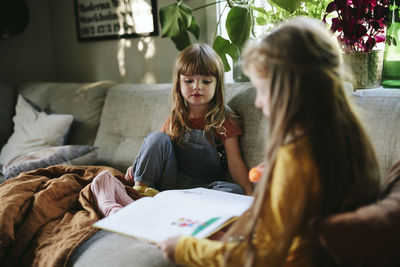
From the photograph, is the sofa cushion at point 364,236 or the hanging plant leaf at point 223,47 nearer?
the sofa cushion at point 364,236

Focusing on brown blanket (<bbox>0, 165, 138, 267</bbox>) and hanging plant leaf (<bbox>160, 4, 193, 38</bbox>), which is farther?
hanging plant leaf (<bbox>160, 4, 193, 38</bbox>)

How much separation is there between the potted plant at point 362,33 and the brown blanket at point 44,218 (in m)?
1.10

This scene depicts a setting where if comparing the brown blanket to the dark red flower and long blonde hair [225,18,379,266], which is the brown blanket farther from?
the dark red flower

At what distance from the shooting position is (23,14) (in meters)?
3.05

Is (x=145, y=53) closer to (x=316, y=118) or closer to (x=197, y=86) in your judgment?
(x=197, y=86)

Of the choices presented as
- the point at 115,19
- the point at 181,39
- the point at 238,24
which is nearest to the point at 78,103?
the point at 115,19

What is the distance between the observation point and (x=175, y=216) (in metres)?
1.13

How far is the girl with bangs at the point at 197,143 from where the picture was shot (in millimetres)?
1793

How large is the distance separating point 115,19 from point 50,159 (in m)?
1.22

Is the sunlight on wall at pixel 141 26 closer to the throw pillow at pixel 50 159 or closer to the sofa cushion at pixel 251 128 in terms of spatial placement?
the throw pillow at pixel 50 159

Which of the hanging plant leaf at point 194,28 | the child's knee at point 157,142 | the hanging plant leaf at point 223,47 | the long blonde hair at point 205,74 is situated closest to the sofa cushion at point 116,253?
the child's knee at point 157,142

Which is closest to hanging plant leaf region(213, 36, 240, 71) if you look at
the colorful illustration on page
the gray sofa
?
the gray sofa

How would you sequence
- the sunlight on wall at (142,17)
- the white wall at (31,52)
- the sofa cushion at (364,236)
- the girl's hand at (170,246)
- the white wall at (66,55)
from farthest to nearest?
the white wall at (31,52), the white wall at (66,55), the sunlight on wall at (142,17), the girl's hand at (170,246), the sofa cushion at (364,236)

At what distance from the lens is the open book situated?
1.04 meters
